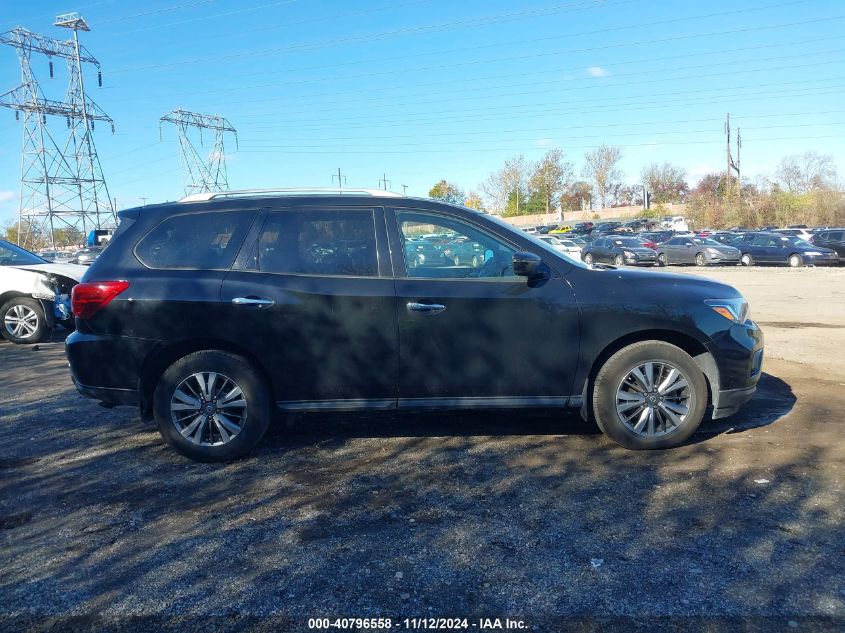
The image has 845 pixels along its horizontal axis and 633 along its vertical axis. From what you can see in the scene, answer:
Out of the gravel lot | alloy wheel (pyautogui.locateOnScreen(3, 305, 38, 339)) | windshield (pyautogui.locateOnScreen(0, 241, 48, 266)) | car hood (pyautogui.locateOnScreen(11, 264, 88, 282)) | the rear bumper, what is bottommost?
the gravel lot

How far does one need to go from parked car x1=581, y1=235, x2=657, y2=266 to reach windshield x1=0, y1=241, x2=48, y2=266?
26.0 metres

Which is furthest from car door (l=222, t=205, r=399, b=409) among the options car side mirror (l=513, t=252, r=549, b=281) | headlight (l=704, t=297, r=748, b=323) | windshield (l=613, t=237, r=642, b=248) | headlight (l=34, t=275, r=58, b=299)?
windshield (l=613, t=237, r=642, b=248)

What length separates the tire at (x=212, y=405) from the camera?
479cm

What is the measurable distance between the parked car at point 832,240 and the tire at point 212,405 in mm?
31038

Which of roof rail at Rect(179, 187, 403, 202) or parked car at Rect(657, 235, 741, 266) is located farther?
parked car at Rect(657, 235, 741, 266)

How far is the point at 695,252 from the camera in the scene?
3322cm

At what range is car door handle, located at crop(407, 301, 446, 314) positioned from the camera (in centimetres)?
474

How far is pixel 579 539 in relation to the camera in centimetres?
358

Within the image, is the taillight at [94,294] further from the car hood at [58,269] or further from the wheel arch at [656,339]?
the car hood at [58,269]

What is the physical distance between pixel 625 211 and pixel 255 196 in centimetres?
9400

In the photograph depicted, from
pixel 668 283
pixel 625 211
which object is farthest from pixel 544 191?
pixel 668 283

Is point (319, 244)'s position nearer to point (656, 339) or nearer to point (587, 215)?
point (656, 339)

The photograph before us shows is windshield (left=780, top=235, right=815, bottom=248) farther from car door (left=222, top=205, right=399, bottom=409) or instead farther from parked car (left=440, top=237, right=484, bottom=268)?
car door (left=222, top=205, right=399, bottom=409)

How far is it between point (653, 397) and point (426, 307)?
Result: 67.9 inches
